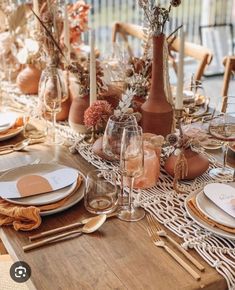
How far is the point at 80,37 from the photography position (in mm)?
2254

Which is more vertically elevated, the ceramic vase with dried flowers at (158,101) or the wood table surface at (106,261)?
the ceramic vase with dried flowers at (158,101)

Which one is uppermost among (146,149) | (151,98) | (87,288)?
(151,98)

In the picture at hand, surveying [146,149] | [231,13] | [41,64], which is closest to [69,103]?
[41,64]

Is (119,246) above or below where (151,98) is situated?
below

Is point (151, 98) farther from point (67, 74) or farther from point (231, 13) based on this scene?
point (231, 13)

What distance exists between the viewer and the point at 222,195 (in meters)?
1.11

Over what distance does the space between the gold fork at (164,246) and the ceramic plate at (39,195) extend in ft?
0.75

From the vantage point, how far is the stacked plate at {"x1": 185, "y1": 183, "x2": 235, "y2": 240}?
1017mm

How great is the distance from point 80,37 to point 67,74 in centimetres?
56

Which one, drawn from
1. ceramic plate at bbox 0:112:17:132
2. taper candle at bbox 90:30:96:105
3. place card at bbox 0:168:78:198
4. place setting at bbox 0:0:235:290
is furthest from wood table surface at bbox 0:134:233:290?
ceramic plate at bbox 0:112:17:132

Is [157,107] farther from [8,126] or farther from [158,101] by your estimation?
[8,126]

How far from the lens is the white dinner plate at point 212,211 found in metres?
1.03

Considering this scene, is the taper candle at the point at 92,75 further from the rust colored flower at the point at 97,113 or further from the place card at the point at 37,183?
the place card at the point at 37,183

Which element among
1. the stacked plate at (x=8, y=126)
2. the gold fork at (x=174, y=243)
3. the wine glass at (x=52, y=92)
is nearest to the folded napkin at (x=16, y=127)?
the stacked plate at (x=8, y=126)
